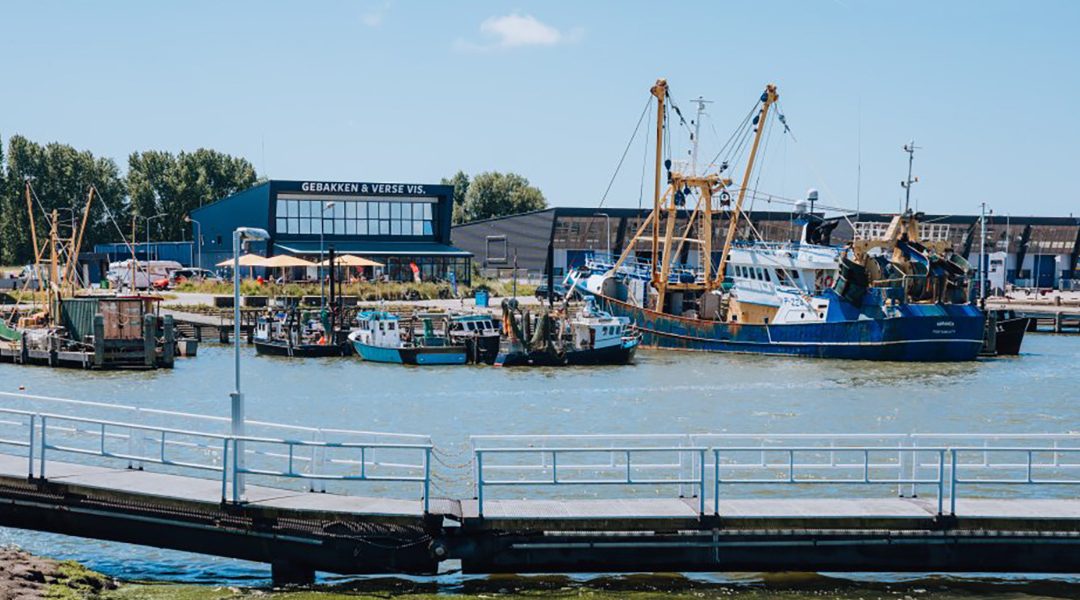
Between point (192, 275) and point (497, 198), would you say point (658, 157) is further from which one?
point (497, 198)

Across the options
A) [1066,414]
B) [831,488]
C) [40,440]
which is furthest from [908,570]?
[1066,414]

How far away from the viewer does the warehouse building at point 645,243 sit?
4715 inches

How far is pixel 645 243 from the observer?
121 meters

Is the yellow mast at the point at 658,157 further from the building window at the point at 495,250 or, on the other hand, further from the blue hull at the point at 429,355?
the building window at the point at 495,250

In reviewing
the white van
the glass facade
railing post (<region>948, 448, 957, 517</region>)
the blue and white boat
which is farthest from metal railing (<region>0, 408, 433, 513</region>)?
the glass facade

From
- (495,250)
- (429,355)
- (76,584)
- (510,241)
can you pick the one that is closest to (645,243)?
(510,241)

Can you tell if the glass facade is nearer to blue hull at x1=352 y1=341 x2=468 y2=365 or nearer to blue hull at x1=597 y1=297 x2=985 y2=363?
blue hull at x1=352 y1=341 x2=468 y2=365

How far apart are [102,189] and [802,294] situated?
325 feet

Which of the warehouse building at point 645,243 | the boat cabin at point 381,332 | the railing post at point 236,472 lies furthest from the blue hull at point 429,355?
the warehouse building at point 645,243

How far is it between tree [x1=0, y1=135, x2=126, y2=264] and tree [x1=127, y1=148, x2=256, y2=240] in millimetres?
3591

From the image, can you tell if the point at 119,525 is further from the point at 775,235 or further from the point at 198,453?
the point at 775,235

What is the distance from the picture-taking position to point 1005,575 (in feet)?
69.0

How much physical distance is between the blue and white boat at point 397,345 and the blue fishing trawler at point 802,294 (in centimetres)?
1576

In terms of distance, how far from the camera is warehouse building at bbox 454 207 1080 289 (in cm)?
11975
